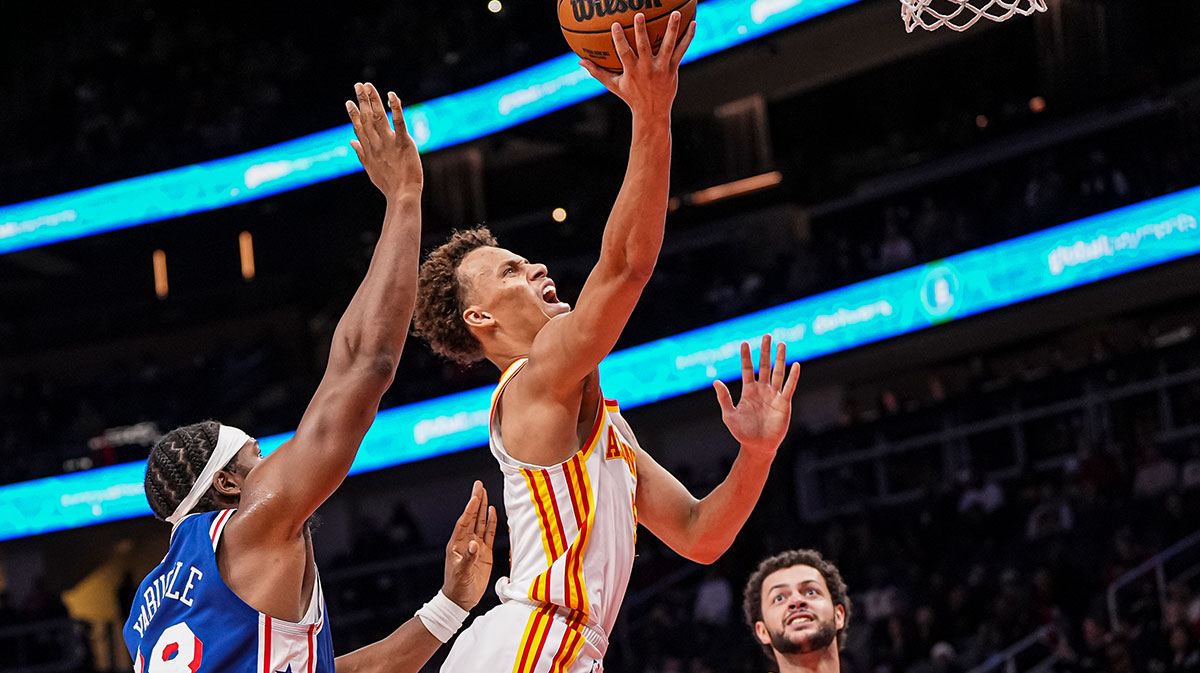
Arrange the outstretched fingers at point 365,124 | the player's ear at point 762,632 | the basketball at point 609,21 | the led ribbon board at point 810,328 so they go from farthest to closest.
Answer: the led ribbon board at point 810,328
the player's ear at point 762,632
the basketball at point 609,21
the outstretched fingers at point 365,124

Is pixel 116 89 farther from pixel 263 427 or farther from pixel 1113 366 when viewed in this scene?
pixel 1113 366

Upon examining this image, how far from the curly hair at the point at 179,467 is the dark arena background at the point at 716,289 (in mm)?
7935

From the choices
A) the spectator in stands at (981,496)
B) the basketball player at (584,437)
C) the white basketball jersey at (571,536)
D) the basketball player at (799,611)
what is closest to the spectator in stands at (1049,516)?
the spectator in stands at (981,496)

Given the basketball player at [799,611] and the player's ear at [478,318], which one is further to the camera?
the basketball player at [799,611]

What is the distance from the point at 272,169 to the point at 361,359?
651 inches

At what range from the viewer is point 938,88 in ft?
60.7

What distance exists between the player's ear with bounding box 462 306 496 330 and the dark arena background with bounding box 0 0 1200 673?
7153mm

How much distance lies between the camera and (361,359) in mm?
2885

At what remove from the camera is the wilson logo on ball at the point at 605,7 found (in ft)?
10.8

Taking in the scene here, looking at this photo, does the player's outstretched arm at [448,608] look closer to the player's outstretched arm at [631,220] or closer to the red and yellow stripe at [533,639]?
the red and yellow stripe at [533,639]

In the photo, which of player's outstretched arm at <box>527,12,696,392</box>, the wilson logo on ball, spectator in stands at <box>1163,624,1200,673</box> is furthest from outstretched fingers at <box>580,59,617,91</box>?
spectator in stands at <box>1163,624,1200,673</box>

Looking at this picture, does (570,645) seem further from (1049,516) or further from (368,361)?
(1049,516)

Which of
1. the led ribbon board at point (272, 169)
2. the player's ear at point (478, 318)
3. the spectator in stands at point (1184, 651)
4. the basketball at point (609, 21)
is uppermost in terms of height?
the led ribbon board at point (272, 169)

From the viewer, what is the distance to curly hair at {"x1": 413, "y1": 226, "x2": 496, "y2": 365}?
3914mm
